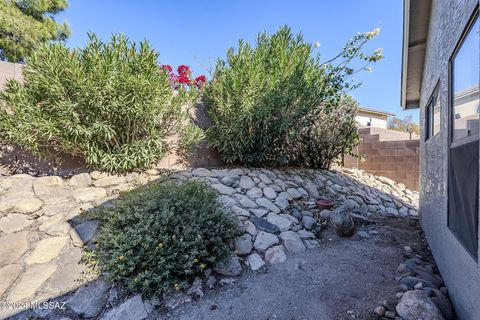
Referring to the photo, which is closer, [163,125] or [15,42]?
[163,125]

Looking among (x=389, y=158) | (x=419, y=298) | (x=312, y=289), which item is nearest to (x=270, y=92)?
(x=312, y=289)

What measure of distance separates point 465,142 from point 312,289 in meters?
1.72

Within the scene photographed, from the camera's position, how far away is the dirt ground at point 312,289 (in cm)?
205

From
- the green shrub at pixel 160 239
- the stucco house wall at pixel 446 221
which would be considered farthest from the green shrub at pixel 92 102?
the stucco house wall at pixel 446 221

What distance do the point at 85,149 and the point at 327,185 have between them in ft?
15.2

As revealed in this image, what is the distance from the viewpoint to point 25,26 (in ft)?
22.5

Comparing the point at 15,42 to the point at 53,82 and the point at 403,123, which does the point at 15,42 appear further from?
the point at 403,123

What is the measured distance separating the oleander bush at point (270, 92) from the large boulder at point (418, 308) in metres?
3.27

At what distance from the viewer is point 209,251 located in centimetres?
262

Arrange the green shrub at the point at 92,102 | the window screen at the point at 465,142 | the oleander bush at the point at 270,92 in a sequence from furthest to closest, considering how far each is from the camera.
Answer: the oleander bush at the point at 270,92, the green shrub at the point at 92,102, the window screen at the point at 465,142

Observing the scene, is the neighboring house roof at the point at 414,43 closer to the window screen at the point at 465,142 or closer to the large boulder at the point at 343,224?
the window screen at the point at 465,142

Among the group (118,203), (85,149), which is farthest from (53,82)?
(118,203)

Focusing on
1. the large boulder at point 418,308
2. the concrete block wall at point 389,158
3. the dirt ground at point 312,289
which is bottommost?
the dirt ground at point 312,289

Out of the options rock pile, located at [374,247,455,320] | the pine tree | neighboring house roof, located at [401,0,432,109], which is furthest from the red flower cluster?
rock pile, located at [374,247,455,320]
